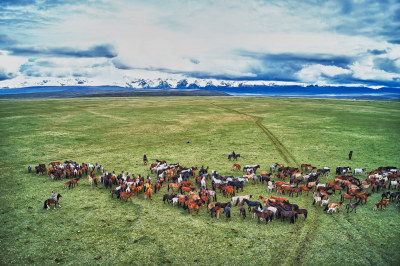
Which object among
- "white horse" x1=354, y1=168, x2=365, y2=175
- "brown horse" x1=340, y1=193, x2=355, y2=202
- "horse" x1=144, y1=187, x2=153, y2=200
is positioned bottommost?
"horse" x1=144, y1=187, x2=153, y2=200

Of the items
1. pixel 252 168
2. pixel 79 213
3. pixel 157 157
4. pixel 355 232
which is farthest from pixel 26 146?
pixel 355 232

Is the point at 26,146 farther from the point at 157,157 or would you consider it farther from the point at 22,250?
the point at 22,250

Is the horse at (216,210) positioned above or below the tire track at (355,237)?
above

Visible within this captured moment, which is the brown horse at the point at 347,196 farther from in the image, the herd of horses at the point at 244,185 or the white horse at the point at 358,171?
the white horse at the point at 358,171

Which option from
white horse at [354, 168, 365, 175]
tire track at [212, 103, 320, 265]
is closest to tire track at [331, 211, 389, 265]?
tire track at [212, 103, 320, 265]

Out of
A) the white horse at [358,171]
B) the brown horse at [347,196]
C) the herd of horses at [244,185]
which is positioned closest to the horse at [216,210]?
the herd of horses at [244,185]

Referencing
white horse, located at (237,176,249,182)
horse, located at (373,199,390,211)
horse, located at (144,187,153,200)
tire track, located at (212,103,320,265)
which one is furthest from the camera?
white horse, located at (237,176,249,182)

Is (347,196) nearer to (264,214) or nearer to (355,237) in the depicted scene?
(355,237)

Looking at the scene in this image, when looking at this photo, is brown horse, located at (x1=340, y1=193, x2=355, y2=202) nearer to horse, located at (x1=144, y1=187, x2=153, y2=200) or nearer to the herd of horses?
the herd of horses

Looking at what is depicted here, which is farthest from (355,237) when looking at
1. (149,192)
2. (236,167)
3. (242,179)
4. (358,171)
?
(149,192)
